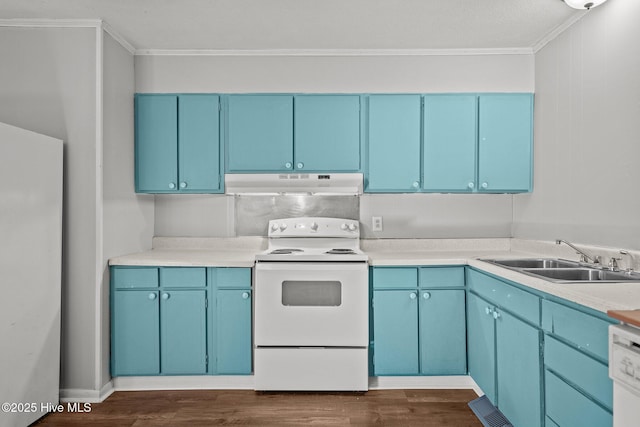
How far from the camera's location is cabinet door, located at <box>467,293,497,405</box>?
225cm

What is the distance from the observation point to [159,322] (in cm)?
262

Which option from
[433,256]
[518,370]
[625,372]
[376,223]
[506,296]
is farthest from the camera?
[376,223]

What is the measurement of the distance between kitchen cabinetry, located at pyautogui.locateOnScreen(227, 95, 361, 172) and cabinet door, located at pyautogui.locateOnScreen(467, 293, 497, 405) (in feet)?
4.19

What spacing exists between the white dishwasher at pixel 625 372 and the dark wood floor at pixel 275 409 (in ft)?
4.16

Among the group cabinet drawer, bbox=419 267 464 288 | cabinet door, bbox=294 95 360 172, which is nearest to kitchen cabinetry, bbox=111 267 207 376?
cabinet door, bbox=294 95 360 172

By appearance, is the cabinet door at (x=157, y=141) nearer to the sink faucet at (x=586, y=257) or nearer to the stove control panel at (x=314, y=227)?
the stove control panel at (x=314, y=227)

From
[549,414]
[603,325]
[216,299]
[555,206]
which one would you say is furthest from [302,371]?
[555,206]

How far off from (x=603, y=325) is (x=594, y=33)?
1.87 m

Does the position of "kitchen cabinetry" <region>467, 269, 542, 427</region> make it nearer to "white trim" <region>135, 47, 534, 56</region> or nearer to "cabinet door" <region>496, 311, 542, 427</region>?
"cabinet door" <region>496, 311, 542, 427</region>

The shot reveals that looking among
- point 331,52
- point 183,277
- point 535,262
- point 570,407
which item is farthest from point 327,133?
point 570,407

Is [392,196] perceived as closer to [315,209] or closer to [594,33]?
[315,209]

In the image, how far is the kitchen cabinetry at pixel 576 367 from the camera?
133 cm

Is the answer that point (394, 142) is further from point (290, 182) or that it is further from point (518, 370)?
point (518, 370)

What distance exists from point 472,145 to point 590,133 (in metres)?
0.76
